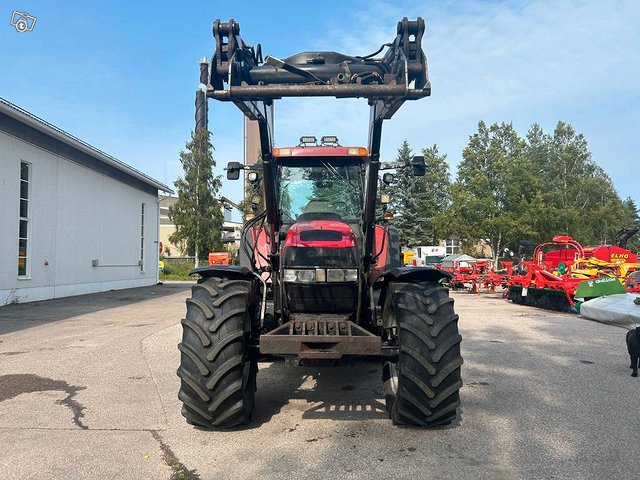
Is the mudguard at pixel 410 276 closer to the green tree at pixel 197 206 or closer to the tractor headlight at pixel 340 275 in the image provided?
the tractor headlight at pixel 340 275

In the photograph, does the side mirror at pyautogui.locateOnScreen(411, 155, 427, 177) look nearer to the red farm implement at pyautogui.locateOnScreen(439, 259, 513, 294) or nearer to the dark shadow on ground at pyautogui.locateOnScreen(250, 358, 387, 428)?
the dark shadow on ground at pyautogui.locateOnScreen(250, 358, 387, 428)

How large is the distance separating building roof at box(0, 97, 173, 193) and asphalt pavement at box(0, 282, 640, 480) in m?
9.03

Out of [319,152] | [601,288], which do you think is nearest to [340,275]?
[319,152]

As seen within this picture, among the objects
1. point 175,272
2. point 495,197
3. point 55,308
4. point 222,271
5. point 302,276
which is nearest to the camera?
point 222,271

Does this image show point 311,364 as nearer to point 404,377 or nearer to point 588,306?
point 404,377

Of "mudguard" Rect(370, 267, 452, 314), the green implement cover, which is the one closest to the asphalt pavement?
"mudguard" Rect(370, 267, 452, 314)

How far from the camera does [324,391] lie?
5.79m

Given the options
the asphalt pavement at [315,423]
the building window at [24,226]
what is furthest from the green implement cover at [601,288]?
the building window at [24,226]

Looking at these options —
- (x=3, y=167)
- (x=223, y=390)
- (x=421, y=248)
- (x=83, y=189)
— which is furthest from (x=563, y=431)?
(x=421, y=248)

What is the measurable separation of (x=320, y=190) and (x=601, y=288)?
10423 millimetres

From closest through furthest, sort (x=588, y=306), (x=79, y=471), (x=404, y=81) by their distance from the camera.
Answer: (x=79, y=471) → (x=404, y=81) → (x=588, y=306)

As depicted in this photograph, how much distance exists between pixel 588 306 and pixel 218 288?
11366mm

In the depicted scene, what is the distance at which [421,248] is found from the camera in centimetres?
3872

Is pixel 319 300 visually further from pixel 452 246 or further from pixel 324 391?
pixel 452 246
